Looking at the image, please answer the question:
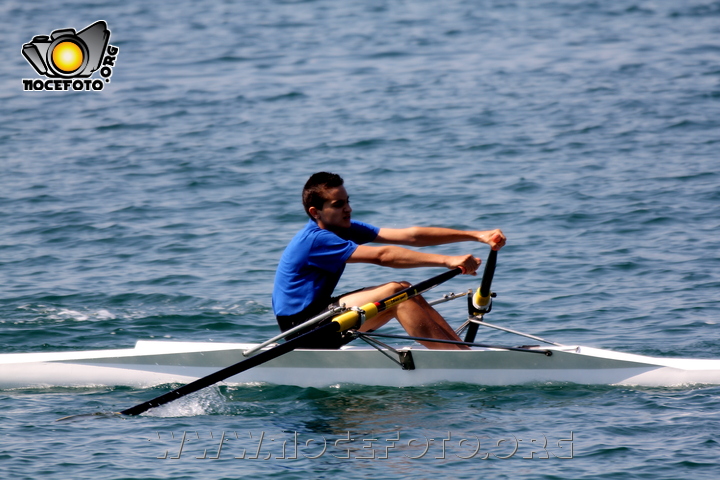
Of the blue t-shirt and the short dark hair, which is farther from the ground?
the short dark hair

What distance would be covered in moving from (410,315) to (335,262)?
64cm

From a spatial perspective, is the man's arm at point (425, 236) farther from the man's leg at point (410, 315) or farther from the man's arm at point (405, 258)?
the man's leg at point (410, 315)

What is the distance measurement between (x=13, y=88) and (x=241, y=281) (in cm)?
1253

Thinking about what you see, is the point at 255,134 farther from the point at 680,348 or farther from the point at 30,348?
the point at 680,348

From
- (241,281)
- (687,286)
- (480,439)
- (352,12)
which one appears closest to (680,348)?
(687,286)

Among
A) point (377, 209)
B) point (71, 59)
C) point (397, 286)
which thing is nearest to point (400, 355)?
point (397, 286)

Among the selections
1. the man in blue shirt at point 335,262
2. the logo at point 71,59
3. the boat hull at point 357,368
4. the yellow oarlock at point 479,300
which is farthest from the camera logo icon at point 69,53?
the yellow oarlock at point 479,300

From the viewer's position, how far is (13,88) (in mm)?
19469

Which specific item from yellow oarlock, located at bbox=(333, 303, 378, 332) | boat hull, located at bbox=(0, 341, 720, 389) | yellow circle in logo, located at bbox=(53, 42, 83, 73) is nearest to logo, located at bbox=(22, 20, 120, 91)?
yellow circle in logo, located at bbox=(53, 42, 83, 73)

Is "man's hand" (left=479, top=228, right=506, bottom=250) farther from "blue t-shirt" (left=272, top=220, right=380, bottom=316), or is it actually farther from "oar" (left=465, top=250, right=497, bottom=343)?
"blue t-shirt" (left=272, top=220, right=380, bottom=316)

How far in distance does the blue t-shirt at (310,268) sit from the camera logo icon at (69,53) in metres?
11.0

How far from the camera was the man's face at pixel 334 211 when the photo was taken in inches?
237

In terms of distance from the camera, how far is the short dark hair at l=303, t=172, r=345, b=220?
237 inches

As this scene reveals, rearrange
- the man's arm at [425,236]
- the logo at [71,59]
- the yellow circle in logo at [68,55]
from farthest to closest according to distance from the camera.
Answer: the logo at [71,59], the yellow circle in logo at [68,55], the man's arm at [425,236]
